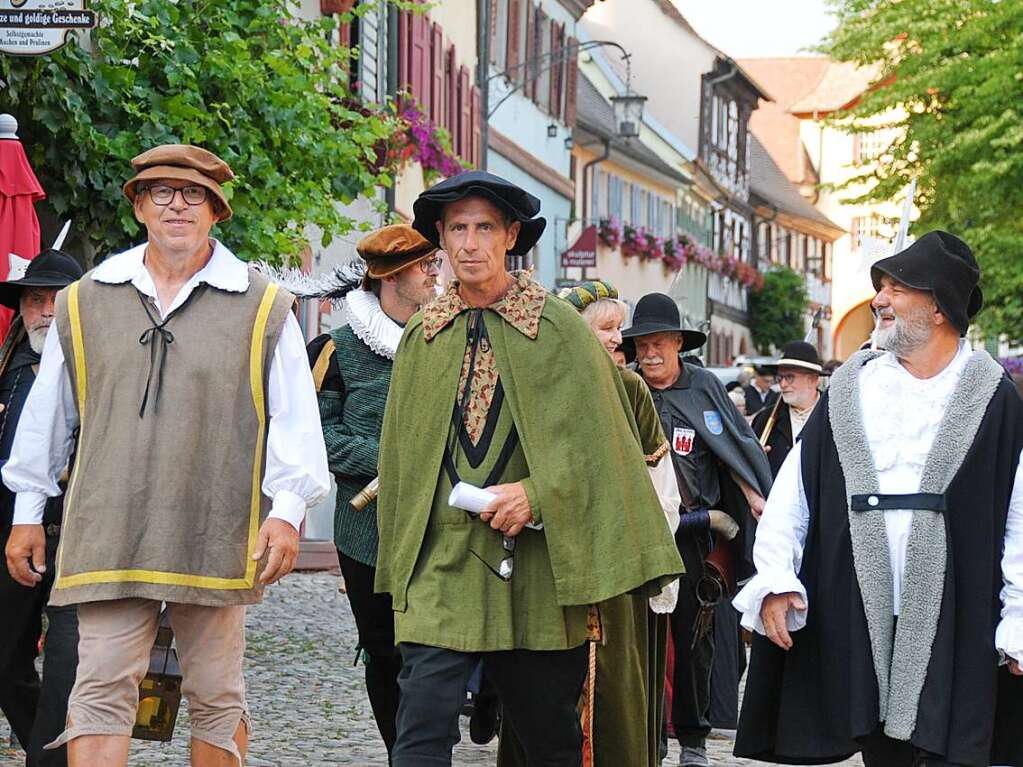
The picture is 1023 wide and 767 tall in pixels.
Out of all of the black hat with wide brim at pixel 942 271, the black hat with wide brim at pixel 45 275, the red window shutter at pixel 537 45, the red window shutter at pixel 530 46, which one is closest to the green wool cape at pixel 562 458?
the black hat with wide brim at pixel 942 271

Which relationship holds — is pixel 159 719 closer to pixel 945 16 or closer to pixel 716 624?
pixel 716 624

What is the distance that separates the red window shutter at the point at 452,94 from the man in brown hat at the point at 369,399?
74.9 feet

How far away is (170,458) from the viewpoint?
5.67 metres

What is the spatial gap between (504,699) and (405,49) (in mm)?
21253

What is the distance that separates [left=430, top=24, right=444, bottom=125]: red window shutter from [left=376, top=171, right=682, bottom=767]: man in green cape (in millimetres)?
22712

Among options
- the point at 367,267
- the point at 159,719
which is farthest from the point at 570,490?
the point at 367,267

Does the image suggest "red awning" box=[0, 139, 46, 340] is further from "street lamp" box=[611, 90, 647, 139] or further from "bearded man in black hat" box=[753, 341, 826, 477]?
"street lamp" box=[611, 90, 647, 139]

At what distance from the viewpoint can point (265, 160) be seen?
12133 mm

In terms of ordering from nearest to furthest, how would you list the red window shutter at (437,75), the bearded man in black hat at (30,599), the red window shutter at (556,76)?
1. the bearded man in black hat at (30,599)
2. the red window shutter at (437,75)
3. the red window shutter at (556,76)

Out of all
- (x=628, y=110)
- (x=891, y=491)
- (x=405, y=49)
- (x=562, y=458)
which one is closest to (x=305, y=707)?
(x=562, y=458)

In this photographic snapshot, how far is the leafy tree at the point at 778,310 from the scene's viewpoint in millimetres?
66562

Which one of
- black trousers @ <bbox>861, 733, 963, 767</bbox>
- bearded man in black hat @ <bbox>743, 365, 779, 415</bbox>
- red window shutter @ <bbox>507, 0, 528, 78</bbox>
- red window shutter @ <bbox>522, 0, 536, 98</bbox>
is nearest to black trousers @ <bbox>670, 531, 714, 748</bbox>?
black trousers @ <bbox>861, 733, 963, 767</bbox>

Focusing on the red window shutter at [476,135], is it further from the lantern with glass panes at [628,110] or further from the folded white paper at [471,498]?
the folded white paper at [471,498]

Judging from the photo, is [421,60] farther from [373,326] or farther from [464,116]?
[373,326]
